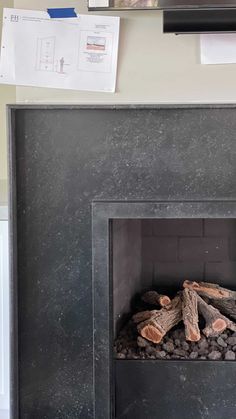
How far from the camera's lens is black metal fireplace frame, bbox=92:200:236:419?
4.97 feet

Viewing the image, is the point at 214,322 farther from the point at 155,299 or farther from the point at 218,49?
the point at 218,49

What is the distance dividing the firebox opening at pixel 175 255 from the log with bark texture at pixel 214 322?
0.18 m

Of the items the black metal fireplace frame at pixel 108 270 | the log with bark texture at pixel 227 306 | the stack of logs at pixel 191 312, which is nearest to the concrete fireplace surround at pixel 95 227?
the black metal fireplace frame at pixel 108 270

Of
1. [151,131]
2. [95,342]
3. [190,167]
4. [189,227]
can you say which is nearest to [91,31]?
[151,131]

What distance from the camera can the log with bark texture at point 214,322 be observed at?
1.68 metres

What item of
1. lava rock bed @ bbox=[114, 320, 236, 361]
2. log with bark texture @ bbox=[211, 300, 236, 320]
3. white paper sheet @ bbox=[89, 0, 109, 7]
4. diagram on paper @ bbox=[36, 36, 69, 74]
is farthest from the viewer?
log with bark texture @ bbox=[211, 300, 236, 320]

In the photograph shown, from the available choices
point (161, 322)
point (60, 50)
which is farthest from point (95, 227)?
point (60, 50)

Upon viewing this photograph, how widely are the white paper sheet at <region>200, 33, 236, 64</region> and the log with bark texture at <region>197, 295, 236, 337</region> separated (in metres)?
0.75

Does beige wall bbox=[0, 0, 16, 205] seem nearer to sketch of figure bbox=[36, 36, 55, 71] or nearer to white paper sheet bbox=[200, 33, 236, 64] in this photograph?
sketch of figure bbox=[36, 36, 55, 71]

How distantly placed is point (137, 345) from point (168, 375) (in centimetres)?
14

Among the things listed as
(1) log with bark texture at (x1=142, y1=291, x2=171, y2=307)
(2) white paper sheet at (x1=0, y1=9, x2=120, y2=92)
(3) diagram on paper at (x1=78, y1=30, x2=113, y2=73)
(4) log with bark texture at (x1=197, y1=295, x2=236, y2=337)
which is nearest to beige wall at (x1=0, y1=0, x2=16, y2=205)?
(2) white paper sheet at (x1=0, y1=9, x2=120, y2=92)

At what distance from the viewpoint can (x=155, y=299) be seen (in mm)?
1839

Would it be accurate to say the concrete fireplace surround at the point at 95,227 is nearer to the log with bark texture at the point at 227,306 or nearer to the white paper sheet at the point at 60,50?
the white paper sheet at the point at 60,50

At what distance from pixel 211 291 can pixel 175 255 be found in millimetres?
180
